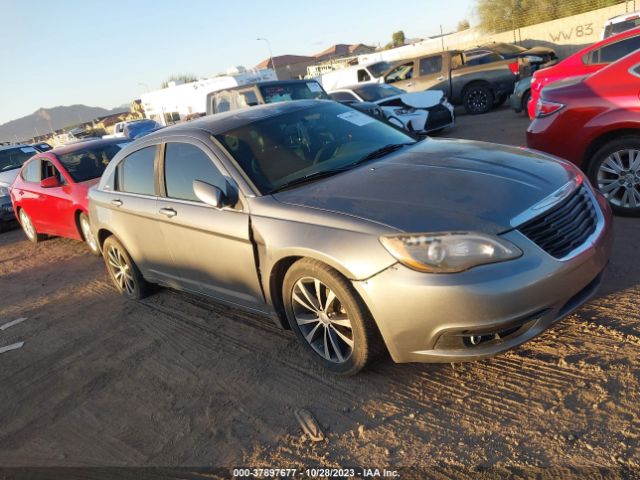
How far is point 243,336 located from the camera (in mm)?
4043

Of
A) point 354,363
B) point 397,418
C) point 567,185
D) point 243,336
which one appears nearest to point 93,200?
point 243,336

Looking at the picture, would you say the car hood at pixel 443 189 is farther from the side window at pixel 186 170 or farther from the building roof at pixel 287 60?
the building roof at pixel 287 60

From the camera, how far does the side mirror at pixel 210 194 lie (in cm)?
340

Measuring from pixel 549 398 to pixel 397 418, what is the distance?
791 mm

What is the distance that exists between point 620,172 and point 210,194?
A: 3652mm

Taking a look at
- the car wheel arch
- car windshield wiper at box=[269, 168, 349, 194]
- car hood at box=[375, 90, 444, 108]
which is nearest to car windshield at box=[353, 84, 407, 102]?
car hood at box=[375, 90, 444, 108]

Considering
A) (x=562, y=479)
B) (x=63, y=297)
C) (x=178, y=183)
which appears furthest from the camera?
(x=63, y=297)

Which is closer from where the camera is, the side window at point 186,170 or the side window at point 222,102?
the side window at point 186,170

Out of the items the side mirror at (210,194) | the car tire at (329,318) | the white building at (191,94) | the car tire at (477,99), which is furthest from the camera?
the white building at (191,94)

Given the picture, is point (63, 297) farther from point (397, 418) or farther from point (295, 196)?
point (397, 418)

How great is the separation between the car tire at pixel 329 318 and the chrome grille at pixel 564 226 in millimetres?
977

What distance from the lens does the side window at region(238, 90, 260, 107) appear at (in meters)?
10.8

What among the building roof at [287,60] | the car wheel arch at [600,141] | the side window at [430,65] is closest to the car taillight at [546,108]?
the car wheel arch at [600,141]

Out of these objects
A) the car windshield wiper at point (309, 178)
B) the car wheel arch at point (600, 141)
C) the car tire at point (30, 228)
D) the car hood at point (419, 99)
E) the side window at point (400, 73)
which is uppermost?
the side window at point (400, 73)
